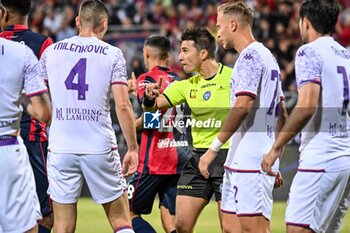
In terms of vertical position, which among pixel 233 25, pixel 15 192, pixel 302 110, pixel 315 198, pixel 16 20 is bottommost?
pixel 15 192

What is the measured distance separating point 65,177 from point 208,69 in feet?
6.80

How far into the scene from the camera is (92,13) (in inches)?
286

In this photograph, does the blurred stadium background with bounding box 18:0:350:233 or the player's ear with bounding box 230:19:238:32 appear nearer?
the player's ear with bounding box 230:19:238:32

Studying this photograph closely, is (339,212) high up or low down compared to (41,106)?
down

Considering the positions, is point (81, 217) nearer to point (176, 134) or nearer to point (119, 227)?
point (176, 134)

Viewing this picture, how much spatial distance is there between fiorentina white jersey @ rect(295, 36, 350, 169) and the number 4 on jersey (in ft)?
6.34

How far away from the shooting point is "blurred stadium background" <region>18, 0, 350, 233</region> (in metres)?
18.8

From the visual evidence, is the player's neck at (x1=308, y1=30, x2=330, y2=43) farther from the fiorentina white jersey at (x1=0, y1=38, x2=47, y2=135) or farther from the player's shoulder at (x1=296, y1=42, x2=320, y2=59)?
the fiorentina white jersey at (x1=0, y1=38, x2=47, y2=135)

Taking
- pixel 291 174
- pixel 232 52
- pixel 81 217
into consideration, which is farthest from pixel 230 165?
pixel 232 52

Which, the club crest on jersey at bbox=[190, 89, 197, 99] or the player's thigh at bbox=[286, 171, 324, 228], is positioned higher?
the club crest on jersey at bbox=[190, 89, 197, 99]

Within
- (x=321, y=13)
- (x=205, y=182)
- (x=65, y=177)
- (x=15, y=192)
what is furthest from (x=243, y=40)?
(x=15, y=192)

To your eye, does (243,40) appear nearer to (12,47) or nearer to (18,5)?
(12,47)

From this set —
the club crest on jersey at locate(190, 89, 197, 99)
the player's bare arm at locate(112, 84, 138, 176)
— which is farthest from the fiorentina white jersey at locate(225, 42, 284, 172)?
the club crest on jersey at locate(190, 89, 197, 99)

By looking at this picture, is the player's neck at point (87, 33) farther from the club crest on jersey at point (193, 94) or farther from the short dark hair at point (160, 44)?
the short dark hair at point (160, 44)
